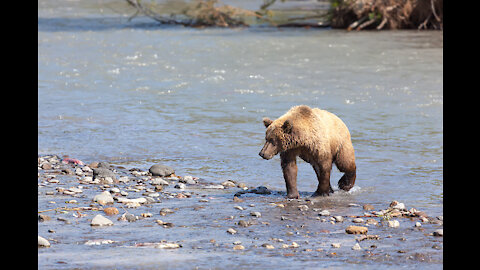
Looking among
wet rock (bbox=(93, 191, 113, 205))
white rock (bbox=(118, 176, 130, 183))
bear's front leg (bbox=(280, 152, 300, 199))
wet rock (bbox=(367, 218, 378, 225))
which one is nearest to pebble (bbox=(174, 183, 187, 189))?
white rock (bbox=(118, 176, 130, 183))

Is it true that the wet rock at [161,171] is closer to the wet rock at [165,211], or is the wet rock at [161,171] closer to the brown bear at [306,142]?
the brown bear at [306,142]

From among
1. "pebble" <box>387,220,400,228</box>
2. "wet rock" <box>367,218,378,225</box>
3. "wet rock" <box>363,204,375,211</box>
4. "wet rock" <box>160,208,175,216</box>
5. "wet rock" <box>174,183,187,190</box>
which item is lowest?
"wet rock" <box>363,204,375,211</box>

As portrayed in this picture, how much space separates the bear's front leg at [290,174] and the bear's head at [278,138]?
0.61 feet

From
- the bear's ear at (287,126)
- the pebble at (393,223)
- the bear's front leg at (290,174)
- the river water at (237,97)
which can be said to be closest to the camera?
the pebble at (393,223)

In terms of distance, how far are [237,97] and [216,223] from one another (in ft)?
30.2

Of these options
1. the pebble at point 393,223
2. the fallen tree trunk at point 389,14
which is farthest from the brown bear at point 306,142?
the fallen tree trunk at point 389,14

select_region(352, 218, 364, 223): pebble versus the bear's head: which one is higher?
the bear's head

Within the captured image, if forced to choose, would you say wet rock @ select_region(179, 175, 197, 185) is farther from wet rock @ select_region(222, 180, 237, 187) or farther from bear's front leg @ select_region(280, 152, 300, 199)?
bear's front leg @ select_region(280, 152, 300, 199)

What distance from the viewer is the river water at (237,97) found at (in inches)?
427

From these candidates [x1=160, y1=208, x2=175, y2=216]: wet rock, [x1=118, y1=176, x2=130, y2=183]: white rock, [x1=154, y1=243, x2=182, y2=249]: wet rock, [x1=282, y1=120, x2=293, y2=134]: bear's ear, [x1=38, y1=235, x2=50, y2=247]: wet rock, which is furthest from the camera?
[x1=118, y1=176, x2=130, y2=183]: white rock

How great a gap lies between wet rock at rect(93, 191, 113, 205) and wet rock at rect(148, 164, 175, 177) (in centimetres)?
150

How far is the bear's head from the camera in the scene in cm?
851
